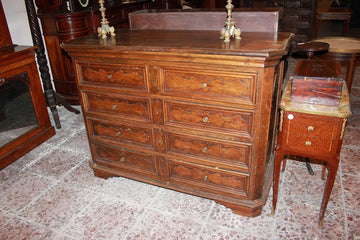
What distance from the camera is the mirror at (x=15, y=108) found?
3027mm

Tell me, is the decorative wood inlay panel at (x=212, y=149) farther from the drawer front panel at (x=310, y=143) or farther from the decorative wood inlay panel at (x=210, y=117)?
the drawer front panel at (x=310, y=143)

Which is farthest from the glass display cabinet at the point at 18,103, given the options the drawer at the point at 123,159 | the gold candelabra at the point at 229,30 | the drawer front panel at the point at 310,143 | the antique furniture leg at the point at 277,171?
the drawer front panel at the point at 310,143

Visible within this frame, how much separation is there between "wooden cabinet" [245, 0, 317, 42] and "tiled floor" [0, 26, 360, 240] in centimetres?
444

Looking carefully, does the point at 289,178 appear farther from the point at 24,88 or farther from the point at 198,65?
the point at 24,88

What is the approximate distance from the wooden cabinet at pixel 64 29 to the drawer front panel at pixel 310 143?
323 centimetres

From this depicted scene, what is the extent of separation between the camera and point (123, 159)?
8.36 ft

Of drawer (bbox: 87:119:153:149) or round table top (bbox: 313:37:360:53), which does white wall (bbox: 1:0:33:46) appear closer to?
drawer (bbox: 87:119:153:149)

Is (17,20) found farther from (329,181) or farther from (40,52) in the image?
(329,181)

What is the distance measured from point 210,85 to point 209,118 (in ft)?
0.77

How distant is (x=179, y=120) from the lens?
2.14 m

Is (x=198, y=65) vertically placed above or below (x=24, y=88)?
above

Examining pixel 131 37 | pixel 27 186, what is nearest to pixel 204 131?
pixel 131 37

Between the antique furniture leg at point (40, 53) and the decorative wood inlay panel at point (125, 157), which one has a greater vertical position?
the antique furniture leg at point (40, 53)

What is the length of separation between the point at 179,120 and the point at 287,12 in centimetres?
566
